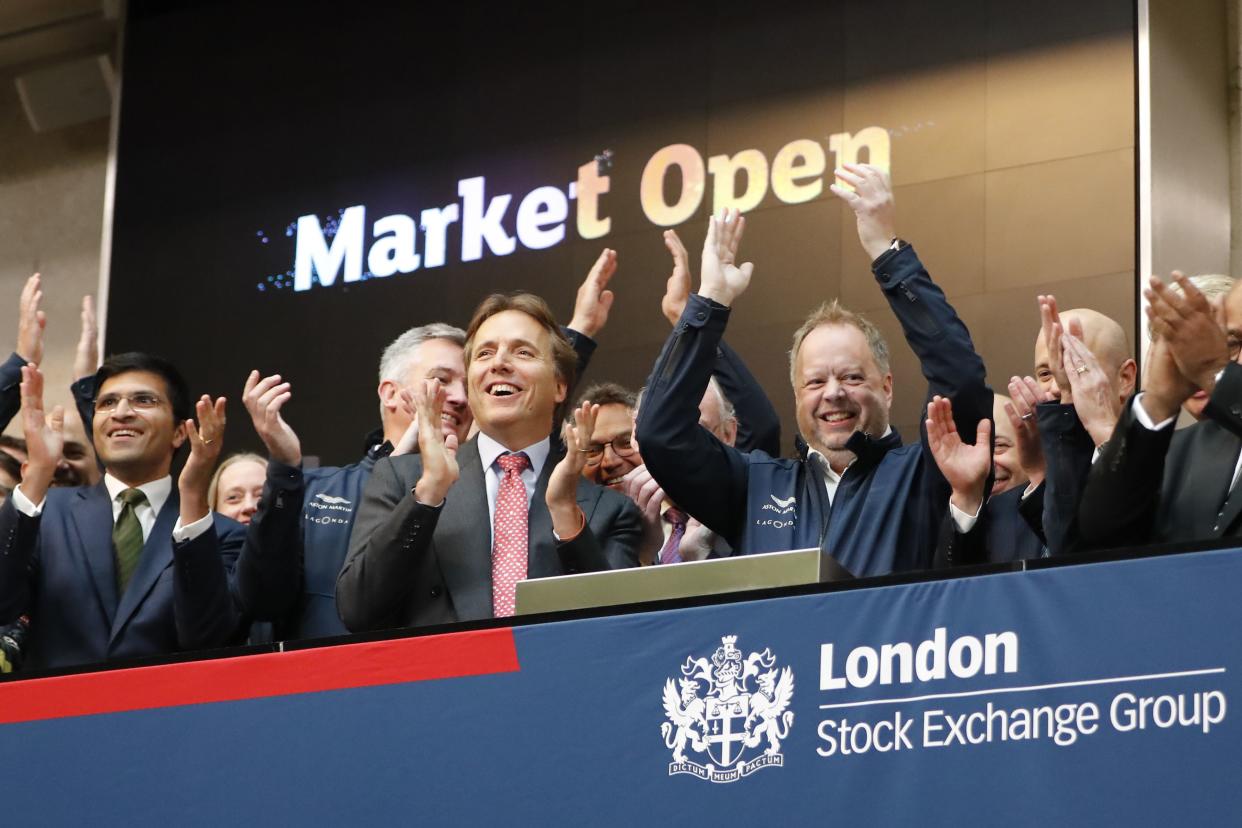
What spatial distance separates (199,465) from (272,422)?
18 cm

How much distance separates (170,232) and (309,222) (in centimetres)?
70

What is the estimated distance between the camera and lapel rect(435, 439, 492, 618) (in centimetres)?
383

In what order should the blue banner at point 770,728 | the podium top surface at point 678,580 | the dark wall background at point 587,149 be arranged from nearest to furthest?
the blue banner at point 770,728
the podium top surface at point 678,580
the dark wall background at point 587,149

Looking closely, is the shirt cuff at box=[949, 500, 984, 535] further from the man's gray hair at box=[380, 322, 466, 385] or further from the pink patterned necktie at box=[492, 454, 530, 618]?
the man's gray hair at box=[380, 322, 466, 385]

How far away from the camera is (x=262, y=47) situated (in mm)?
7672

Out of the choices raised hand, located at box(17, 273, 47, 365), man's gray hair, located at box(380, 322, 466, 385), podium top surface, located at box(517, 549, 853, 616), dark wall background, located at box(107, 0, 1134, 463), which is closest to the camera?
podium top surface, located at box(517, 549, 853, 616)

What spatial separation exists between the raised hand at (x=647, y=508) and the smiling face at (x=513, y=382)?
26 cm

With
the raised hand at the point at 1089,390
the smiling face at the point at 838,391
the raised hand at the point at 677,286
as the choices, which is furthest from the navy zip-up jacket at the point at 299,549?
the raised hand at the point at 1089,390

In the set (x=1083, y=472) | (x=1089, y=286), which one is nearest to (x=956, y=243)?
(x=1089, y=286)

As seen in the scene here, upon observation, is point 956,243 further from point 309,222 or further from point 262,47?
point 262,47

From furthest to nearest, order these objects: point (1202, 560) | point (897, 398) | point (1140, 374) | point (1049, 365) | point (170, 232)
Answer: point (170, 232), point (897, 398), point (1140, 374), point (1049, 365), point (1202, 560)

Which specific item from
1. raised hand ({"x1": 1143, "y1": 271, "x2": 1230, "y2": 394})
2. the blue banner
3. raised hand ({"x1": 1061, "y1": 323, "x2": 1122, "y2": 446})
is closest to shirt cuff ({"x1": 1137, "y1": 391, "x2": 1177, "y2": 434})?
raised hand ({"x1": 1143, "y1": 271, "x2": 1230, "y2": 394})

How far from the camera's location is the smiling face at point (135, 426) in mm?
4430

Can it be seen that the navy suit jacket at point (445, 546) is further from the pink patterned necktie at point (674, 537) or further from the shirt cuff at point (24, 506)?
the shirt cuff at point (24, 506)
